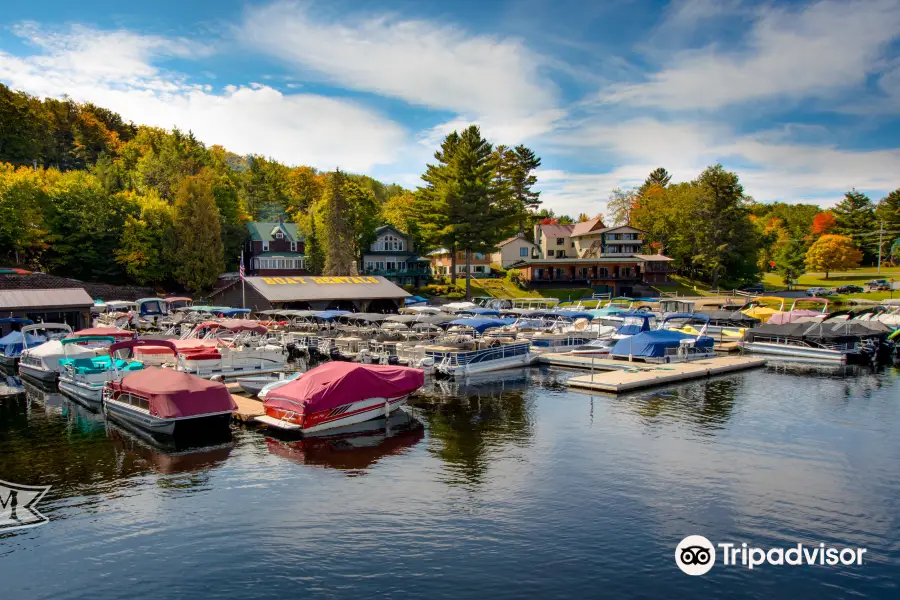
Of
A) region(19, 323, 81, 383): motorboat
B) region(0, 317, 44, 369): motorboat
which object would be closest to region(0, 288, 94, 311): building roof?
region(0, 317, 44, 369): motorboat

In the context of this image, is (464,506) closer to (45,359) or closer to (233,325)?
(45,359)

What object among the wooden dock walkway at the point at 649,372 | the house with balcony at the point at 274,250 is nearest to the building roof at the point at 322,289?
the house with balcony at the point at 274,250

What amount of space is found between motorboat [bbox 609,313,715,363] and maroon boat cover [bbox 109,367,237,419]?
31167 millimetres

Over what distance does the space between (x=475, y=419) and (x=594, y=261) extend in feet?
259

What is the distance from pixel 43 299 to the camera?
171ft

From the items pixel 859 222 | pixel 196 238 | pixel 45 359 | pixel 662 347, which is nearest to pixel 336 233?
pixel 196 238

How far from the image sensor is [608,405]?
33938 millimetres

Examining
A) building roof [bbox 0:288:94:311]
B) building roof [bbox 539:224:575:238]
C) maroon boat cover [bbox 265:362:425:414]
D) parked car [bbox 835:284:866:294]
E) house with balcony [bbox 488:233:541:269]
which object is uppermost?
building roof [bbox 539:224:575:238]

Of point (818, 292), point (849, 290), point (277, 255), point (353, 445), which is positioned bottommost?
point (353, 445)

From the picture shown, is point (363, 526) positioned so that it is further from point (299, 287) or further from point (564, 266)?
point (564, 266)

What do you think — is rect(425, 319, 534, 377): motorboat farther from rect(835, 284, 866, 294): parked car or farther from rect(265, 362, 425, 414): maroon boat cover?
rect(835, 284, 866, 294): parked car

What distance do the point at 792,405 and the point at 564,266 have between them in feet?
236

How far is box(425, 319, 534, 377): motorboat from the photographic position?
42.4 m

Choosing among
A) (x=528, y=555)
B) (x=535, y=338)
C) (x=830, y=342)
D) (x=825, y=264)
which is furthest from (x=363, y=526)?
(x=825, y=264)
